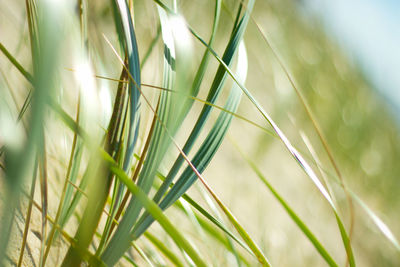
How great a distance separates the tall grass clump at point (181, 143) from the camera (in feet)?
0.95

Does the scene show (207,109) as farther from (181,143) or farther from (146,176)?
(181,143)

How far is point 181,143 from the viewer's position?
96 centimetres

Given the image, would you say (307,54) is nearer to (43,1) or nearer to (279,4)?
(279,4)

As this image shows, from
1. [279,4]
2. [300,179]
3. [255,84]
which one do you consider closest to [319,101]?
[255,84]

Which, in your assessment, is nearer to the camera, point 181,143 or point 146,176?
point 146,176

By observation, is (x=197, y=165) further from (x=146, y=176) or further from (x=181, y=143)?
(x=181, y=143)

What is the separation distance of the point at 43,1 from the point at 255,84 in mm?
1557

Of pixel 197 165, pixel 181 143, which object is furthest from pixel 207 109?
pixel 181 143

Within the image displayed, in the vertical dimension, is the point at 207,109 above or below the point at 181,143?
below

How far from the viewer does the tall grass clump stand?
0.29 metres

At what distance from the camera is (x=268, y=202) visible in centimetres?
112

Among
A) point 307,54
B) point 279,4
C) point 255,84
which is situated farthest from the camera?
point 279,4

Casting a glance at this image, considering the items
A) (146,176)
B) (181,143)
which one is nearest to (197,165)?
(146,176)

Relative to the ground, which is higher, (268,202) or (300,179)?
(300,179)
